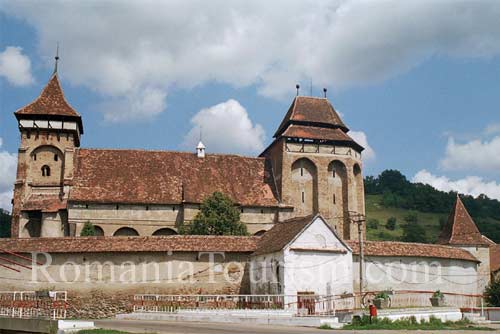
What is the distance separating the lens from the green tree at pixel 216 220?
132 feet

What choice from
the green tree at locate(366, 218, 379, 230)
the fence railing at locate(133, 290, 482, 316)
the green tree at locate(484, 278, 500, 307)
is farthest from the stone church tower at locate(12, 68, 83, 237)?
the green tree at locate(366, 218, 379, 230)

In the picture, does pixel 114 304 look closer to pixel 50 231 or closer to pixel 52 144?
pixel 50 231

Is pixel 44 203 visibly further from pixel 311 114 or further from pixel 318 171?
pixel 311 114

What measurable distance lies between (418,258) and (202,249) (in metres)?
13.7

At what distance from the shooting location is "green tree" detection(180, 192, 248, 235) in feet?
132

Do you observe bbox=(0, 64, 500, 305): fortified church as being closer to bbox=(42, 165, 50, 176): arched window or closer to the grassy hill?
bbox=(42, 165, 50, 176): arched window

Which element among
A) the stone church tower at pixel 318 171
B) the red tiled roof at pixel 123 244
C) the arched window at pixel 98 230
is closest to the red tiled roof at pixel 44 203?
the arched window at pixel 98 230

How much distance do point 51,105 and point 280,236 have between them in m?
24.8

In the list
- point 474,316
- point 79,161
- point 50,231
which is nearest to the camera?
point 474,316

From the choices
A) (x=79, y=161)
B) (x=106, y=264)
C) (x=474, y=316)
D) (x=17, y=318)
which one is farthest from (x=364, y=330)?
(x=79, y=161)

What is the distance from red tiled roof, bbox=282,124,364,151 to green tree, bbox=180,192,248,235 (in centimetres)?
1021

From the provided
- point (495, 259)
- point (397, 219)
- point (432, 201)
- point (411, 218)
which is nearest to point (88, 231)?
point (495, 259)

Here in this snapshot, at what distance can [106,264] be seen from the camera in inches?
A: 1294

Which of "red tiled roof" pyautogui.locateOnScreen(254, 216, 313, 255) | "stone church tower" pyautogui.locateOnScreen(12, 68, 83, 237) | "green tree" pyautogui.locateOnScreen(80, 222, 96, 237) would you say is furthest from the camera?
"stone church tower" pyautogui.locateOnScreen(12, 68, 83, 237)
